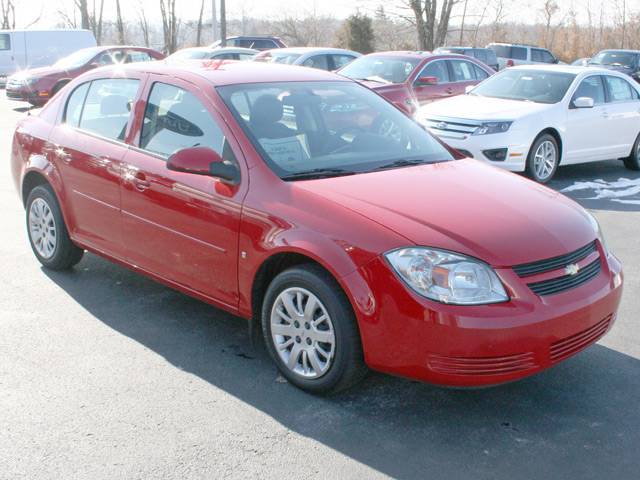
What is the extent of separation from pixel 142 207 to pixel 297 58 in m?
12.4

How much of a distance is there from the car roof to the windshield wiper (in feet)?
2.80

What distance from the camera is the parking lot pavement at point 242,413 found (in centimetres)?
334

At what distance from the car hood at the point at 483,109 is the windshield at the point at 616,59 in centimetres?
1902

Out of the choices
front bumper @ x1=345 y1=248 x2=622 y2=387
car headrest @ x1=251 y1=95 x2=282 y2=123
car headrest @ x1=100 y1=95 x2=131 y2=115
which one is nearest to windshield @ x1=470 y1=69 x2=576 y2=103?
car headrest @ x1=251 y1=95 x2=282 y2=123

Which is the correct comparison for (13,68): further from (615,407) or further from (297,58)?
(615,407)

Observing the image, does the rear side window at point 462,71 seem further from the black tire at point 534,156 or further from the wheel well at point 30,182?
the wheel well at point 30,182

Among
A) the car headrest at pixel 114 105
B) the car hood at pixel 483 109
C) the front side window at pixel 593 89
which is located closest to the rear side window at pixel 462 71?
the car hood at pixel 483 109

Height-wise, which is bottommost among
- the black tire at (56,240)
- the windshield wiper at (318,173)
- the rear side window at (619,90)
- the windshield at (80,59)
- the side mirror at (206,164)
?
the black tire at (56,240)

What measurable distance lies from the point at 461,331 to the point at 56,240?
3.49 metres

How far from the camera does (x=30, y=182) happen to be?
6.02m

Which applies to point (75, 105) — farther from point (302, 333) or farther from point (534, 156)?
point (534, 156)

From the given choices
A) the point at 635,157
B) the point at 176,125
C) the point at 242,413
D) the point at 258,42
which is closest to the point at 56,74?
the point at 258,42

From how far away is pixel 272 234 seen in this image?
399cm

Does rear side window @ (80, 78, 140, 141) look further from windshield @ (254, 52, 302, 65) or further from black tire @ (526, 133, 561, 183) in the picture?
windshield @ (254, 52, 302, 65)
